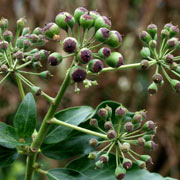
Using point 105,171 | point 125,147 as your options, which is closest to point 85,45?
point 125,147

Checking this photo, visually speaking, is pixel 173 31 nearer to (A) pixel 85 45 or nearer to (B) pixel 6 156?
(A) pixel 85 45

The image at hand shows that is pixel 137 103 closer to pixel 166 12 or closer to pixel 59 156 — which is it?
pixel 166 12

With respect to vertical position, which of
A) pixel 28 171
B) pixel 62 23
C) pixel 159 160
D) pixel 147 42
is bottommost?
pixel 159 160

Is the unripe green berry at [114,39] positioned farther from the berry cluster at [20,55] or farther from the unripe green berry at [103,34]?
the berry cluster at [20,55]

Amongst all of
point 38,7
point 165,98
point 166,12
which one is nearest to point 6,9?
point 38,7

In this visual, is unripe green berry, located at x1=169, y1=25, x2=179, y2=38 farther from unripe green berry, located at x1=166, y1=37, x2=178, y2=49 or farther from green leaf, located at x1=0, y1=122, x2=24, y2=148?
green leaf, located at x1=0, y1=122, x2=24, y2=148

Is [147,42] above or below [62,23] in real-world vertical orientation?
below

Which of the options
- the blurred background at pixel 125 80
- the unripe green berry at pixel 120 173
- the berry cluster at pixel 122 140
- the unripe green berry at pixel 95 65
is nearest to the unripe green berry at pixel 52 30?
the unripe green berry at pixel 95 65
